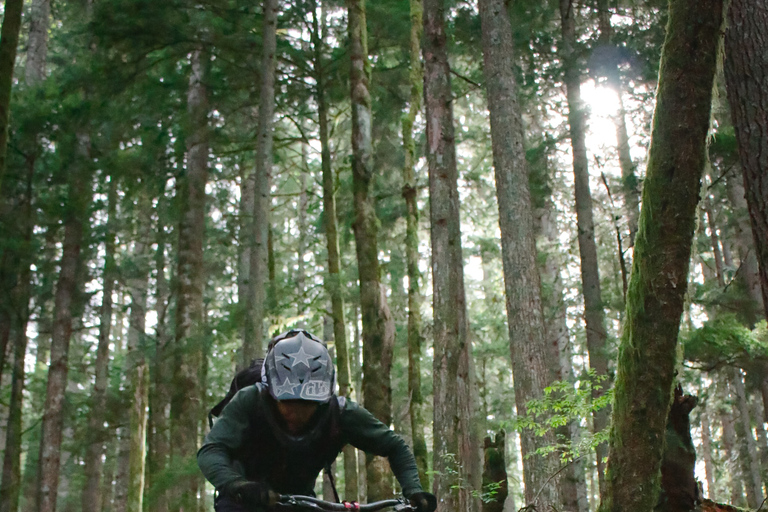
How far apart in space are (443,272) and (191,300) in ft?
21.6

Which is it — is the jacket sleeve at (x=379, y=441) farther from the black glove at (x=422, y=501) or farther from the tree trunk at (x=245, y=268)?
the tree trunk at (x=245, y=268)

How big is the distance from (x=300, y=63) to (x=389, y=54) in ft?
10.4

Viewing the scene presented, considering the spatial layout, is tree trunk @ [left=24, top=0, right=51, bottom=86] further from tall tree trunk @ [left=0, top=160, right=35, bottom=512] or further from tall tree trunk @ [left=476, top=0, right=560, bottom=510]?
tall tree trunk @ [left=476, top=0, right=560, bottom=510]

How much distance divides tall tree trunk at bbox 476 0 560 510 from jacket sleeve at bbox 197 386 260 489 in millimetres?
5990

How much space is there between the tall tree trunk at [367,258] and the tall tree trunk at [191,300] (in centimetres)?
410

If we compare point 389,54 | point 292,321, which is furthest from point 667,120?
point 389,54

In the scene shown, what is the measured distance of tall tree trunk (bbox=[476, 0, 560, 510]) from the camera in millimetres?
9203

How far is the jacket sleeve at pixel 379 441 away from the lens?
3738 millimetres

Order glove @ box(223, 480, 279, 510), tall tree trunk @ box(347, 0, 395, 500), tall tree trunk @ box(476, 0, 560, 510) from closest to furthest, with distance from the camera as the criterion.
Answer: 1. glove @ box(223, 480, 279, 510)
2. tall tree trunk @ box(476, 0, 560, 510)
3. tall tree trunk @ box(347, 0, 395, 500)

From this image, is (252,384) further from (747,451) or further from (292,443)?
(747,451)

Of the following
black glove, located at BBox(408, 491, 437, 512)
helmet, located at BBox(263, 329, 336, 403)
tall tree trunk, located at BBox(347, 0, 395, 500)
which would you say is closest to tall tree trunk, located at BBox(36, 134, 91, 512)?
tall tree trunk, located at BBox(347, 0, 395, 500)

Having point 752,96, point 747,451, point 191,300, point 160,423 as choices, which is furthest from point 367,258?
point 747,451

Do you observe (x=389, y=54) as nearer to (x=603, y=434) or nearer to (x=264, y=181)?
(x=264, y=181)

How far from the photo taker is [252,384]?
4480 millimetres
